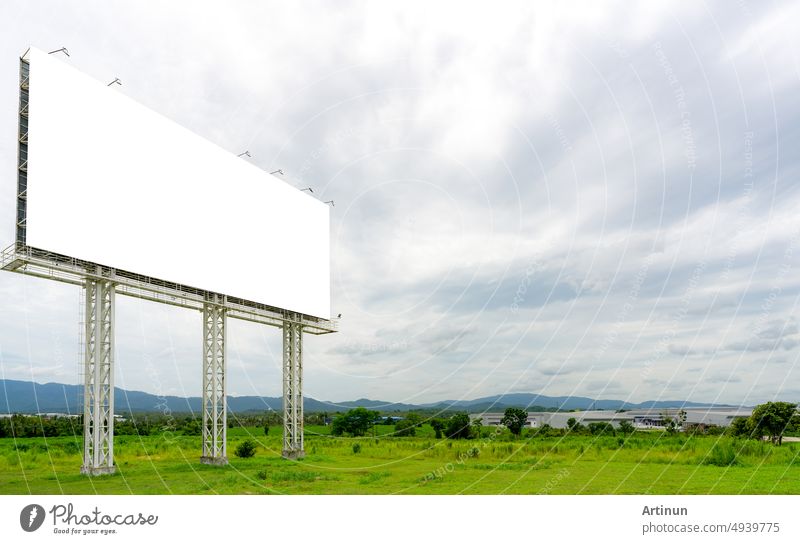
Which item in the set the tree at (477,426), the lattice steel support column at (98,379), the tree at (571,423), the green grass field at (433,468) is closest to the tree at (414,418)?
the tree at (477,426)

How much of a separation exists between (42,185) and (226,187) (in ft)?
25.1

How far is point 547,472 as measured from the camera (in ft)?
75.8

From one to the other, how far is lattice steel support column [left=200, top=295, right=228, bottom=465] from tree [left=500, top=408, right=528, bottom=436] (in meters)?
20.6

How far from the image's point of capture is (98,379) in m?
18.8

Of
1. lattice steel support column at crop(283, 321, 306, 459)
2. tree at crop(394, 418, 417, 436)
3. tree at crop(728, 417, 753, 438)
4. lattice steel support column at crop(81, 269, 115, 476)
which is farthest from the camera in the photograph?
tree at crop(394, 418, 417, 436)

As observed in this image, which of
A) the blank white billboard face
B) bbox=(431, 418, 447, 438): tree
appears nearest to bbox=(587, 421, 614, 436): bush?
bbox=(431, 418, 447, 438): tree

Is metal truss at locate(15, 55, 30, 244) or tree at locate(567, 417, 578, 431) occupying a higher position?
metal truss at locate(15, 55, 30, 244)

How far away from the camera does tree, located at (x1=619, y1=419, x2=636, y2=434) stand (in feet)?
125

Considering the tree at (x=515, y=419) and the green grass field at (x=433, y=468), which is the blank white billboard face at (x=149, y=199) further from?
the tree at (x=515, y=419)

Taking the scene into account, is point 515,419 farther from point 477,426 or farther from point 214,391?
point 214,391

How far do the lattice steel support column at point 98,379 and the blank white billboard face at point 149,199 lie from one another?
125 cm

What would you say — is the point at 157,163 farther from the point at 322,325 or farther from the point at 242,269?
the point at 322,325

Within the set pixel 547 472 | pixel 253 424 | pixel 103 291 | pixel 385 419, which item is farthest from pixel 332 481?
pixel 253 424

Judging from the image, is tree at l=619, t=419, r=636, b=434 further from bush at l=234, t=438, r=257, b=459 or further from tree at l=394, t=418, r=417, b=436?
bush at l=234, t=438, r=257, b=459
